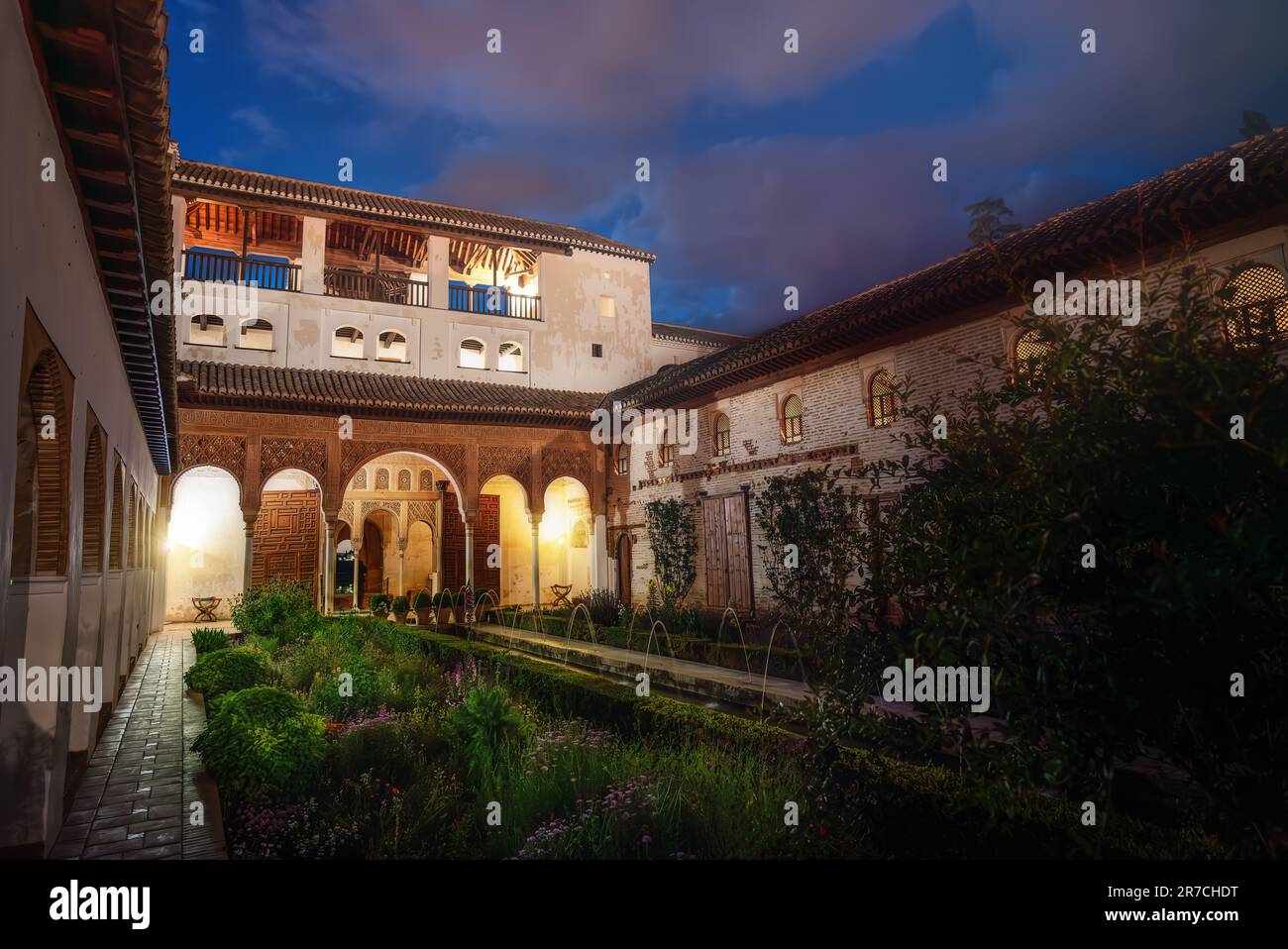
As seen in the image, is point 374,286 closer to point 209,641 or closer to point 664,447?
point 664,447

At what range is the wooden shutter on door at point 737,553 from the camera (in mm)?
14355

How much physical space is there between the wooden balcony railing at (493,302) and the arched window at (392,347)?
1588 millimetres

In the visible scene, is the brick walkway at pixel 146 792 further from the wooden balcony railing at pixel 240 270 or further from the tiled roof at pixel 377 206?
the tiled roof at pixel 377 206

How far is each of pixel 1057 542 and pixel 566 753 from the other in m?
3.88

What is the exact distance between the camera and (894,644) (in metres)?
2.73

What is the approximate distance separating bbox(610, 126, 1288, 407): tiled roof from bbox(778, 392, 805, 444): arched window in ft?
2.35

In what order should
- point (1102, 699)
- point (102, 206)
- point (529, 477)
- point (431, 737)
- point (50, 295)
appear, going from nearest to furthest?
point (1102, 699) → point (50, 295) → point (102, 206) → point (431, 737) → point (529, 477)

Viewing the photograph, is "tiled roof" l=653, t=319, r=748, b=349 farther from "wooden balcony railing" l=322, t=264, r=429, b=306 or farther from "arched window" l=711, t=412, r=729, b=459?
"arched window" l=711, t=412, r=729, b=459

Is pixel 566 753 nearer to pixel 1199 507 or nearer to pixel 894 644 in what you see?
pixel 894 644

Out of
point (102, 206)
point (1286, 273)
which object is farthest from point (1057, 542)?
point (1286, 273)

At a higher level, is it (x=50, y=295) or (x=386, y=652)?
(x=50, y=295)

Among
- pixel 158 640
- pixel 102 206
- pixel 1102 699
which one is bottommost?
pixel 158 640

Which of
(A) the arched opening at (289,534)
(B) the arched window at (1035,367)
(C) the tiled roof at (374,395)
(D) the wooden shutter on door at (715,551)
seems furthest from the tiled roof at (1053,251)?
(A) the arched opening at (289,534)

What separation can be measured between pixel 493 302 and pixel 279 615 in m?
10.8
